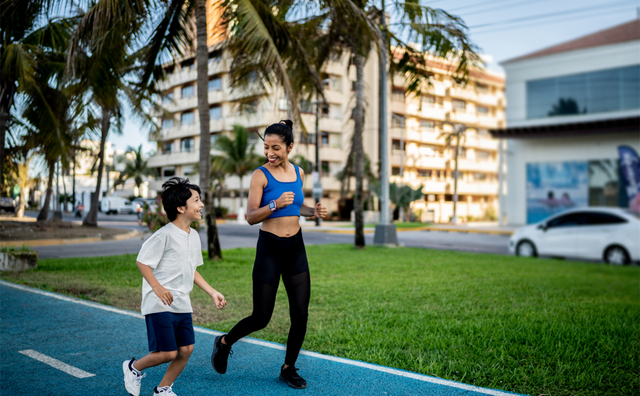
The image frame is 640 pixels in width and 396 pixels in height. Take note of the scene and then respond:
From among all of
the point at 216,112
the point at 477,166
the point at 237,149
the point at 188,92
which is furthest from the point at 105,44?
the point at 477,166

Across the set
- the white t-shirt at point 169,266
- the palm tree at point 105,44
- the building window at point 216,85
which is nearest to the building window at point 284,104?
the palm tree at point 105,44

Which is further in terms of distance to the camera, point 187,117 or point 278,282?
point 187,117

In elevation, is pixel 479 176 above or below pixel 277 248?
above

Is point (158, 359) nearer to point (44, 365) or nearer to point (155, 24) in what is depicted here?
point (44, 365)

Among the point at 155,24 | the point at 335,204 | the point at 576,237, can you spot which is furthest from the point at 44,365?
the point at 335,204

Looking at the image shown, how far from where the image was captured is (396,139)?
192 feet

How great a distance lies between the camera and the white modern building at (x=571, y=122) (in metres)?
27.7

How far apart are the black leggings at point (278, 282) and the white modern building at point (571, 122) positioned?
2777 centimetres

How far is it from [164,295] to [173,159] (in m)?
60.2

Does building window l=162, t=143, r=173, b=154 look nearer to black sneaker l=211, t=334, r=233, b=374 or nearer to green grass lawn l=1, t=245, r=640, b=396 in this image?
green grass lawn l=1, t=245, r=640, b=396

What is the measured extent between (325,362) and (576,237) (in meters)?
12.1

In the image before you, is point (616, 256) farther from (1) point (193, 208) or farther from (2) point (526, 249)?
(1) point (193, 208)

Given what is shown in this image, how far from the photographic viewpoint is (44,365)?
4324 millimetres

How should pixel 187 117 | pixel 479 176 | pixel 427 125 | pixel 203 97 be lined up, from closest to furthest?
pixel 203 97
pixel 187 117
pixel 427 125
pixel 479 176
